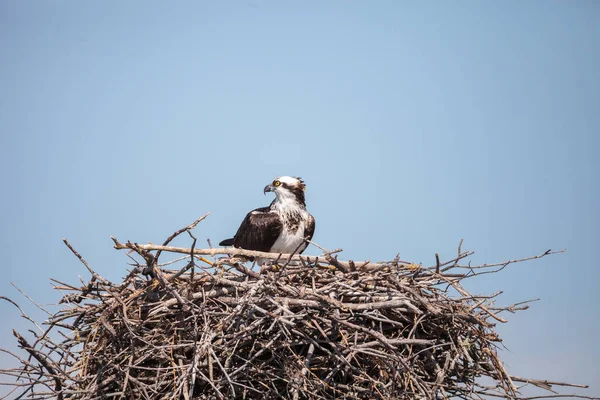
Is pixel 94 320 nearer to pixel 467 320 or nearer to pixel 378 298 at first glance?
pixel 378 298

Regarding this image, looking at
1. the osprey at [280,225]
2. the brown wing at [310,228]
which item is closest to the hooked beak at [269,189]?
the osprey at [280,225]

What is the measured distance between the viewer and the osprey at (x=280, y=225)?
954 centimetres

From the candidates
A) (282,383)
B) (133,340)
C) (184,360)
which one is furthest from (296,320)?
(133,340)

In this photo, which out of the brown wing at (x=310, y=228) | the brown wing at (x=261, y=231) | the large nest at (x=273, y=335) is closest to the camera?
the large nest at (x=273, y=335)

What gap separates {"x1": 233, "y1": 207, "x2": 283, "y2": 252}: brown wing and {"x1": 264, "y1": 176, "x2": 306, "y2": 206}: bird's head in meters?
0.39

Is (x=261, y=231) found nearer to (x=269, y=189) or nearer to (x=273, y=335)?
(x=269, y=189)

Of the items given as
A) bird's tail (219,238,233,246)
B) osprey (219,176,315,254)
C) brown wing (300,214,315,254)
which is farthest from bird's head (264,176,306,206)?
bird's tail (219,238,233,246)

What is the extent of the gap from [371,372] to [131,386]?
2.54 meters

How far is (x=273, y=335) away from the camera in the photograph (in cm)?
698

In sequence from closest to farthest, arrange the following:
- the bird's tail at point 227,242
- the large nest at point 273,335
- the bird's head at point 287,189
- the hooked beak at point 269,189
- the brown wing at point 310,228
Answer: the large nest at point 273,335 < the brown wing at point 310,228 < the bird's head at point 287,189 < the hooked beak at point 269,189 < the bird's tail at point 227,242

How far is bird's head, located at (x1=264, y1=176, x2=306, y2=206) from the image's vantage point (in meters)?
9.94

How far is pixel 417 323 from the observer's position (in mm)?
7211

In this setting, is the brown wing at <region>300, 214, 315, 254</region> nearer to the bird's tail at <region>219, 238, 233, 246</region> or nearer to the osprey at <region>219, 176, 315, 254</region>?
the osprey at <region>219, 176, 315, 254</region>

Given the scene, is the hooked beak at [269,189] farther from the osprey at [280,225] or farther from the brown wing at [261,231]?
the brown wing at [261,231]
